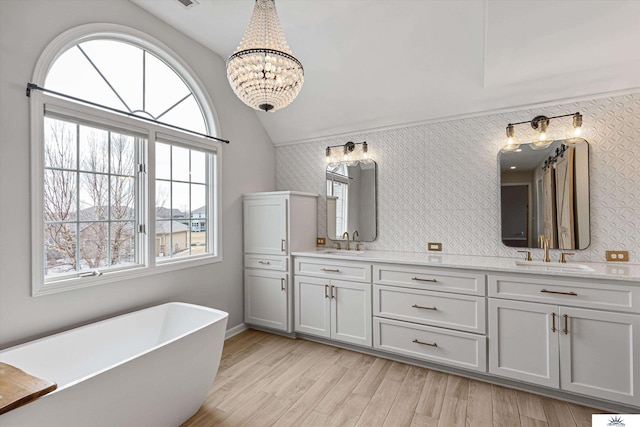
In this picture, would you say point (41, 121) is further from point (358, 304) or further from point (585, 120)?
point (585, 120)

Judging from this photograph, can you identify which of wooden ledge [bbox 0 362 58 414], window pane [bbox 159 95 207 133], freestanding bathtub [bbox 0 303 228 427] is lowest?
freestanding bathtub [bbox 0 303 228 427]

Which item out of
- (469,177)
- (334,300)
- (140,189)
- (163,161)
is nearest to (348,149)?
(469,177)

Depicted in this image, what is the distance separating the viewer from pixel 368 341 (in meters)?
2.81

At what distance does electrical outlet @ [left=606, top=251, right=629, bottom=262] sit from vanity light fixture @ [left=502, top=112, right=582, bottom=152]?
965mm

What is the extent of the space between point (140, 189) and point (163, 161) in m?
0.35

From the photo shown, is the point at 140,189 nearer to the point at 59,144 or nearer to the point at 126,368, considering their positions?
the point at 59,144

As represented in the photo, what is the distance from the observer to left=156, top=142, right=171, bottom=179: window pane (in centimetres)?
266

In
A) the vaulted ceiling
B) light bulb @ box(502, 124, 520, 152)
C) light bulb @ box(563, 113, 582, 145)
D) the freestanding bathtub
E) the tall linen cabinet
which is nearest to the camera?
the freestanding bathtub

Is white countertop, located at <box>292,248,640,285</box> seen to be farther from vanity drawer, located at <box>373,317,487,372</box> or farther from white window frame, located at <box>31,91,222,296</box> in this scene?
white window frame, located at <box>31,91,222,296</box>

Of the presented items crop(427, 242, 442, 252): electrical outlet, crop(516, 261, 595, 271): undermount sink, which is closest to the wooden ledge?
crop(427, 242, 442, 252): electrical outlet

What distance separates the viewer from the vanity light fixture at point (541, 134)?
8.29 feet

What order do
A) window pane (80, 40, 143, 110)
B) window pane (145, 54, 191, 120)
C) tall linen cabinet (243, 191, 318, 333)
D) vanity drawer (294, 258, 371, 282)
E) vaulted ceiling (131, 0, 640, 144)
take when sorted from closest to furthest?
vaulted ceiling (131, 0, 640, 144) → window pane (80, 40, 143, 110) → window pane (145, 54, 191, 120) → vanity drawer (294, 258, 371, 282) → tall linen cabinet (243, 191, 318, 333)

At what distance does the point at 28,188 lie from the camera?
71.7 inches

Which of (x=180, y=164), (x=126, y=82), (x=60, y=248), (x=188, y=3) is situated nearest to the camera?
(x=60, y=248)
